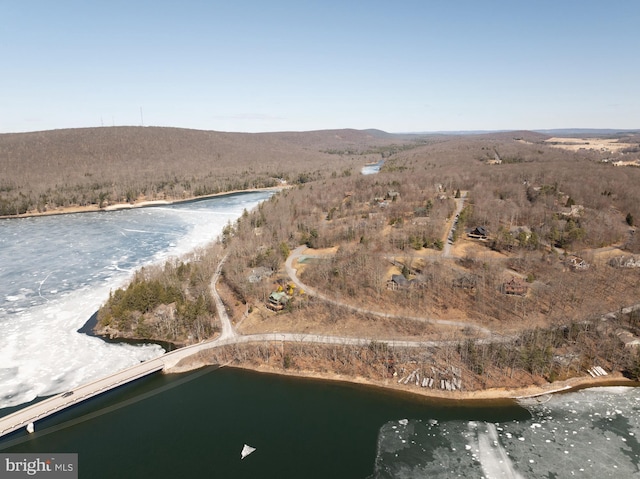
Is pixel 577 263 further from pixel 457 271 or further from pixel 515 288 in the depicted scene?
pixel 457 271

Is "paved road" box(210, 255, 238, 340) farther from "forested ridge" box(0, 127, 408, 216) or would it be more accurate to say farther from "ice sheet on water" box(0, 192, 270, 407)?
"forested ridge" box(0, 127, 408, 216)

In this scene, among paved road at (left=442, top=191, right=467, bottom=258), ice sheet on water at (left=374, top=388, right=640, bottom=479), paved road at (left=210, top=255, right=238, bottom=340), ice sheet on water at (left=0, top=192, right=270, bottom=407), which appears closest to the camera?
ice sheet on water at (left=374, top=388, right=640, bottom=479)

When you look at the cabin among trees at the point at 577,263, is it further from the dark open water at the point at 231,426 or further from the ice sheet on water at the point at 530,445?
the dark open water at the point at 231,426

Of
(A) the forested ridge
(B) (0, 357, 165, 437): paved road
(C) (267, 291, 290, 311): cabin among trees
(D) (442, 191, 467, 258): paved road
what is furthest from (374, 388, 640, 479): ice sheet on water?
(A) the forested ridge
